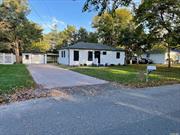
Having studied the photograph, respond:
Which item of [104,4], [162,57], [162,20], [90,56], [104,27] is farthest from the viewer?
[162,57]

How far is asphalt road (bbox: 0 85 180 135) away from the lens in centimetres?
465

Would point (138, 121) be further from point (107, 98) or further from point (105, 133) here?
point (107, 98)

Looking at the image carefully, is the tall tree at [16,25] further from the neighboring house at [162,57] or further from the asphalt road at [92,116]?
the asphalt road at [92,116]

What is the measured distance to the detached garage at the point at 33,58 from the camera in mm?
41156

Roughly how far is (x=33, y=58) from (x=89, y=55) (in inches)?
568

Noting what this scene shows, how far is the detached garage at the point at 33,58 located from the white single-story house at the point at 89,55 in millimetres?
9630

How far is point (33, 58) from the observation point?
4194cm

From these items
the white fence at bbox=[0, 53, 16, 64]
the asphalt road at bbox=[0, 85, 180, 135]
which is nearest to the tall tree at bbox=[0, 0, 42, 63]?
the white fence at bbox=[0, 53, 16, 64]

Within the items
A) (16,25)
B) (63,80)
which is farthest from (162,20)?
(16,25)

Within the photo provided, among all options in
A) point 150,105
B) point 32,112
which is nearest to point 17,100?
point 32,112

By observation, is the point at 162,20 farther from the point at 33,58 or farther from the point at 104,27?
the point at 33,58

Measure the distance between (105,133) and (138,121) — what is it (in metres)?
1.17

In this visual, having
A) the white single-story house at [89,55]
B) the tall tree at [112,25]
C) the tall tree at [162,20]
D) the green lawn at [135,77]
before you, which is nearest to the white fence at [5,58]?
the white single-story house at [89,55]

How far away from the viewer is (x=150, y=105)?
704 centimetres
